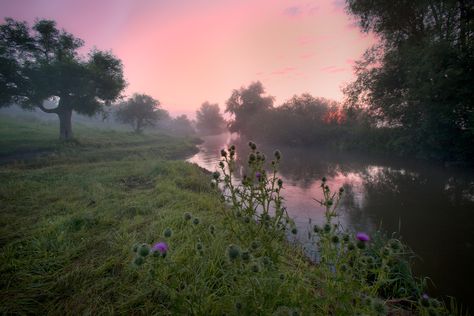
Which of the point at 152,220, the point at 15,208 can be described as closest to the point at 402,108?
the point at 152,220

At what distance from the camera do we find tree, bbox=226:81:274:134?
4638 cm

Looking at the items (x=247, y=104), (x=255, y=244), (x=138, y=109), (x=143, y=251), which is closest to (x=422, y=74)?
(x=255, y=244)

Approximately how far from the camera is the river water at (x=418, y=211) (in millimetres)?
4473

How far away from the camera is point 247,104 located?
1855 inches

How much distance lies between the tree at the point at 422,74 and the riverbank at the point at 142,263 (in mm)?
13670

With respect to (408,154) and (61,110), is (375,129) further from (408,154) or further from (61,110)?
(61,110)

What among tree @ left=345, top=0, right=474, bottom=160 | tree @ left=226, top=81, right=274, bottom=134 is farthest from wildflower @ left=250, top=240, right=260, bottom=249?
tree @ left=226, top=81, right=274, bottom=134

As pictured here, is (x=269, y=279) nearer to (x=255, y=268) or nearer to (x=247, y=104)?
(x=255, y=268)

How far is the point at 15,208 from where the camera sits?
5.51 metres

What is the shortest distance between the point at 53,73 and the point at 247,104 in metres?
34.0

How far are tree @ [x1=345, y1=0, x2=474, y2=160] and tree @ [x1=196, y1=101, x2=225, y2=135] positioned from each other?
70.9 metres

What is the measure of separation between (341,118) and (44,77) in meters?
34.7

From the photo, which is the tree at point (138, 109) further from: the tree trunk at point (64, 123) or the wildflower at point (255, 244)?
the wildflower at point (255, 244)

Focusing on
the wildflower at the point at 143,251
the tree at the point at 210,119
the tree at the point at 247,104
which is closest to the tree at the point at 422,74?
the wildflower at the point at 143,251
